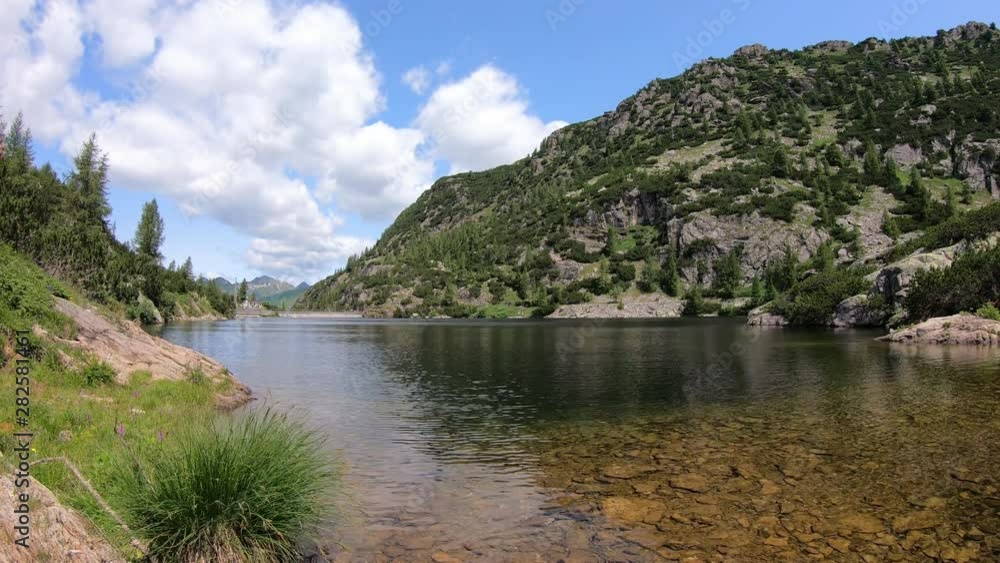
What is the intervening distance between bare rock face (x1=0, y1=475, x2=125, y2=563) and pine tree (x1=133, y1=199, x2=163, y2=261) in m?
182

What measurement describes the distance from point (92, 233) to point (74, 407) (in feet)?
376

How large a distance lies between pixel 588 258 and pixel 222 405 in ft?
580

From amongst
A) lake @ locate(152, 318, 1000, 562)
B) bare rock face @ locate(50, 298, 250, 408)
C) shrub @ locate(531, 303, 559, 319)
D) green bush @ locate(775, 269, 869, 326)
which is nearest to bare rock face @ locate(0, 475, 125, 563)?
lake @ locate(152, 318, 1000, 562)

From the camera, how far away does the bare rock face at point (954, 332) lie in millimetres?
46219

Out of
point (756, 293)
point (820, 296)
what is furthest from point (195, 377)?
point (756, 293)

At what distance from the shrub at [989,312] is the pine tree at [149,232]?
18529cm

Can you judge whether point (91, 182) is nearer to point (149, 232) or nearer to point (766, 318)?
point (149, 232)

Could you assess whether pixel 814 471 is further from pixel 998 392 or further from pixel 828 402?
pixel 998 392

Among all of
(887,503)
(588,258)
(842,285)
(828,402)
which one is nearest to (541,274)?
(588,258)

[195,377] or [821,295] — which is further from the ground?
[821,295]

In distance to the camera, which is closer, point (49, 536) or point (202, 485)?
point (49, 536)

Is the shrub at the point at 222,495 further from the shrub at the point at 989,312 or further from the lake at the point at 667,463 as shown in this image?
the shrub at the point at 989,312

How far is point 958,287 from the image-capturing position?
55.6 metres

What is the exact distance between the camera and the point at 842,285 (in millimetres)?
85938
